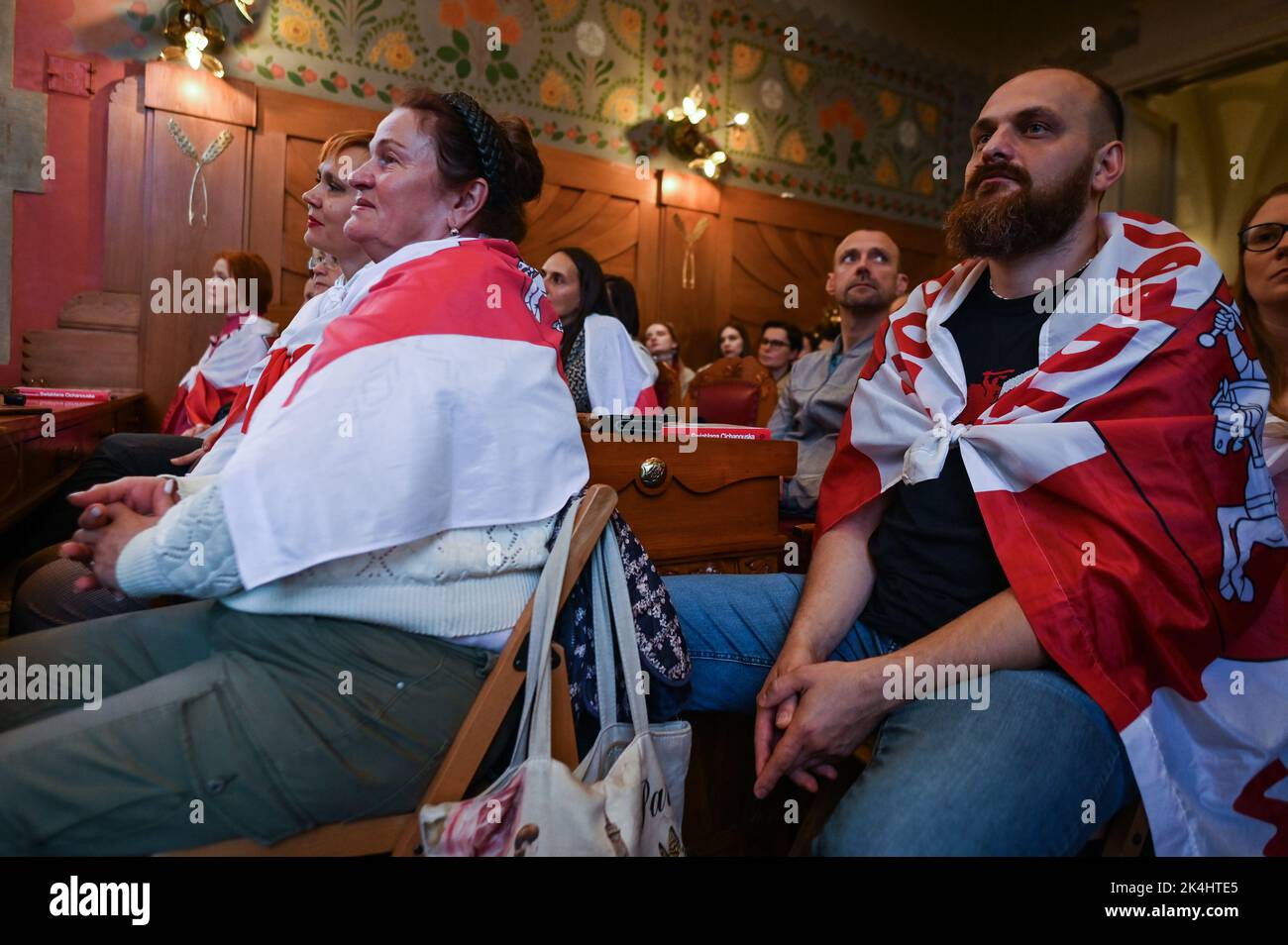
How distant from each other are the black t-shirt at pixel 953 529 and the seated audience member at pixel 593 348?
157cm

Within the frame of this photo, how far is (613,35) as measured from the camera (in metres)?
5.32

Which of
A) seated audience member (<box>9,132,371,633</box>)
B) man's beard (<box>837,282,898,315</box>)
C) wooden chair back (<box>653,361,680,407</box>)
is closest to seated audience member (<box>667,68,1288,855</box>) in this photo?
seated audience member (<box>9,132,371,633</box>)

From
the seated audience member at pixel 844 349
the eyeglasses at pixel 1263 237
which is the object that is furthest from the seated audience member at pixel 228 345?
the eyeglasses at pixel 1263 237

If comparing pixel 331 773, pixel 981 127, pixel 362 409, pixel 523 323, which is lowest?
pixel 331 773

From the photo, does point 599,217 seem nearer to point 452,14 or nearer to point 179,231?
point 452,14

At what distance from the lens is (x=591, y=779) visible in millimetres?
959

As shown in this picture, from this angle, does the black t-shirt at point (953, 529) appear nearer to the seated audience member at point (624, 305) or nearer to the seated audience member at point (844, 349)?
the seated audience member at point (844, 349)

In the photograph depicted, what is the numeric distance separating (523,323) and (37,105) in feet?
3.97

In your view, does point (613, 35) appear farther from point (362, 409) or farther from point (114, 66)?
point (362, 409)

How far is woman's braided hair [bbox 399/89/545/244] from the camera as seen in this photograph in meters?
1.29

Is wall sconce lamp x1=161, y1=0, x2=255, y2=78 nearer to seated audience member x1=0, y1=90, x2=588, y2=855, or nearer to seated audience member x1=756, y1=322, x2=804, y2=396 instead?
seated audience member x1=756, y1=322, x2=804, y2=396

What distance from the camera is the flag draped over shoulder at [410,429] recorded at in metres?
0.86
